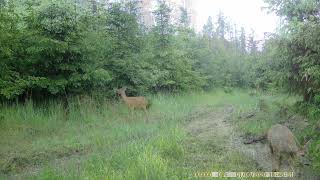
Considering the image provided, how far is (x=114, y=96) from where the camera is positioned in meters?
15.7

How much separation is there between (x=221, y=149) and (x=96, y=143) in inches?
122

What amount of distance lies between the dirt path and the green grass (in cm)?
7

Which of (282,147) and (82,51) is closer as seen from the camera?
(282,147)

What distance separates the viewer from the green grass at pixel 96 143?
23.2 ft

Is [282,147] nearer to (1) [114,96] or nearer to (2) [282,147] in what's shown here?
(2) [282,147]

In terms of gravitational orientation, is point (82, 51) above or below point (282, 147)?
above

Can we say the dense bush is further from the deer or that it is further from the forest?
the deer

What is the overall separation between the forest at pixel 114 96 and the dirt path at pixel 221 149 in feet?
0.13

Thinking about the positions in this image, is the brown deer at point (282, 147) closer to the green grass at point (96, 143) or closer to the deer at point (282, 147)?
the deer at point (282, 147)

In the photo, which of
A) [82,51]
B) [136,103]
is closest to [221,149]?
[136,103]

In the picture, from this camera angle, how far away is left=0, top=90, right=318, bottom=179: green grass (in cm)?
707

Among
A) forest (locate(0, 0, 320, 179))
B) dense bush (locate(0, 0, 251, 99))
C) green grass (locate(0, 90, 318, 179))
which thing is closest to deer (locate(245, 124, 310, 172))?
forest (locate(0, 0, 320, 179))

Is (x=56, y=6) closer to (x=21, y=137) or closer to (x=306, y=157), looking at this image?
(x=21, y=137)

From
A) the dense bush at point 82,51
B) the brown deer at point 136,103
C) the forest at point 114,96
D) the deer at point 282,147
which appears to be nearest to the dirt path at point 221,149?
the forest at point 114,96
